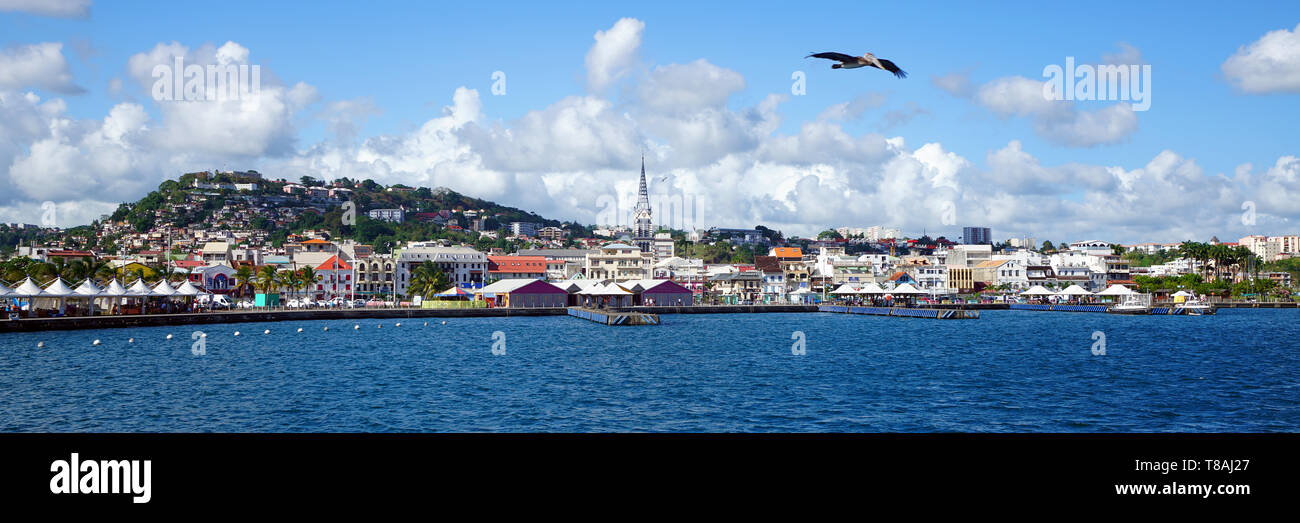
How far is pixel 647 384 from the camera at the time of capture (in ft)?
86.3

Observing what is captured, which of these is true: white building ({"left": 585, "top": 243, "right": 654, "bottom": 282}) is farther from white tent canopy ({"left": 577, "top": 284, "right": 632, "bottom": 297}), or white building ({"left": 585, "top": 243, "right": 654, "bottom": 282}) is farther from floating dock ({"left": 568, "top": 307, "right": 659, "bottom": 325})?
floating dock ({"left": 568, "top": 307, "right": 659, "bottom": 325})

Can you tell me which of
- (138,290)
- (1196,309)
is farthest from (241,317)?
(1196,309)

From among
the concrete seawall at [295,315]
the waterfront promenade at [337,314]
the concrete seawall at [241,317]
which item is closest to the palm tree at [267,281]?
the waterfront promenade at [337,314]

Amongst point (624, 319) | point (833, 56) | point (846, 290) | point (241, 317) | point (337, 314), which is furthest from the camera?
point (846, 290)

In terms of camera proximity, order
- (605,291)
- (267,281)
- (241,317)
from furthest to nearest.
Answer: (605,291)
(267,281)
(241,317)

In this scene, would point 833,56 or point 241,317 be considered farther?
point 241,317

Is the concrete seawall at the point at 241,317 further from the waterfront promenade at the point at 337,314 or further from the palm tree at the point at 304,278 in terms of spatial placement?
the palm tree at the point at 304,278

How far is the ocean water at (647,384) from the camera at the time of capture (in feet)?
64.0

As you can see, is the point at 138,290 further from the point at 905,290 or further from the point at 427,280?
the point at 905,290

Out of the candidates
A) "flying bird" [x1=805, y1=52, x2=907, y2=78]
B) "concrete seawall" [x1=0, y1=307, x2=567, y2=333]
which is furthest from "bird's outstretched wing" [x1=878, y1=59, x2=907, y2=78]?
"concrete seawall" [x1=0, y1=307, x2=567, y2=333]
